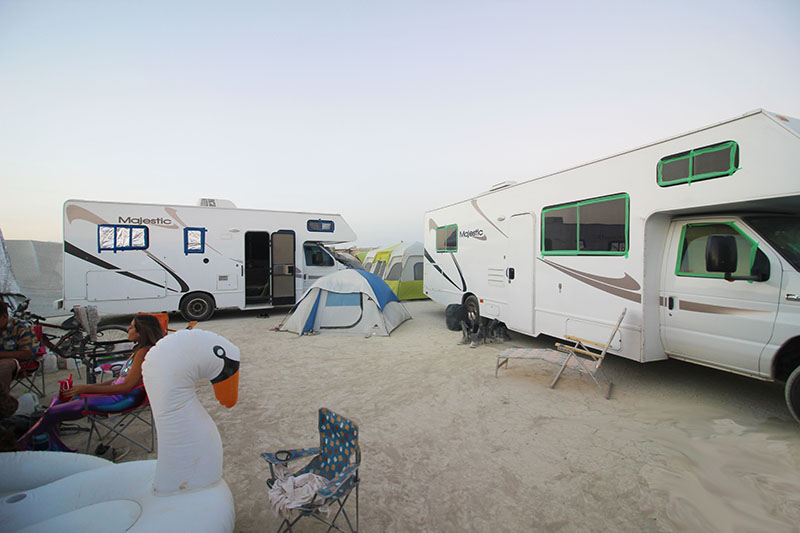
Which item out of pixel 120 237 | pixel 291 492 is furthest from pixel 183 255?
pixel 291 492

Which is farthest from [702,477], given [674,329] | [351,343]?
[351,343]

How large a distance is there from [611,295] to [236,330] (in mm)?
7411

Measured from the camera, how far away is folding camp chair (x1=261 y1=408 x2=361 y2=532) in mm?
2141

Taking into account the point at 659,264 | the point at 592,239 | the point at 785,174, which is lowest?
the point at 659,264

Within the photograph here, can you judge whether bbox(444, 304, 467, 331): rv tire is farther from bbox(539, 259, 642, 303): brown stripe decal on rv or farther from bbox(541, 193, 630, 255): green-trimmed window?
bbox(539, 259, 642, 303): brown stripe decal on rv

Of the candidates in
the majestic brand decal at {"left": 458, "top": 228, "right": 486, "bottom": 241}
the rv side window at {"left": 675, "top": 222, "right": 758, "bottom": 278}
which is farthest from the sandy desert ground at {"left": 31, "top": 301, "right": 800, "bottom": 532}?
the majestic brand decal at {"left": 458, "top": 228, "right": 486, "bottom": 241}

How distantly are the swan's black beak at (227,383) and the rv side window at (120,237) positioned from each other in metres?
8.30

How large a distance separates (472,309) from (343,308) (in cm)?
273

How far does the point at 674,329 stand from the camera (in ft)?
14.6

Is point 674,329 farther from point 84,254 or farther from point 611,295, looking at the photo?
point 84,254

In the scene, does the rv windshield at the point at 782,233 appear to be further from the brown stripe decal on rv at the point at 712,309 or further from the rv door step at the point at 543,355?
the rv door step at the point at 543,355

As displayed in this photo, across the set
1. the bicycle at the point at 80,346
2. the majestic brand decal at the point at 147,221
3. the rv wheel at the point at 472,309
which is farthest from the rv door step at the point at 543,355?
the majestic brand decal at the point at 147,221

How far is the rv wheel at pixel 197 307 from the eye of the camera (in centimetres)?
957

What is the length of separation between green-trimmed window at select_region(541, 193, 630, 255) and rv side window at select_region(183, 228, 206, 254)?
7883 millimetres
